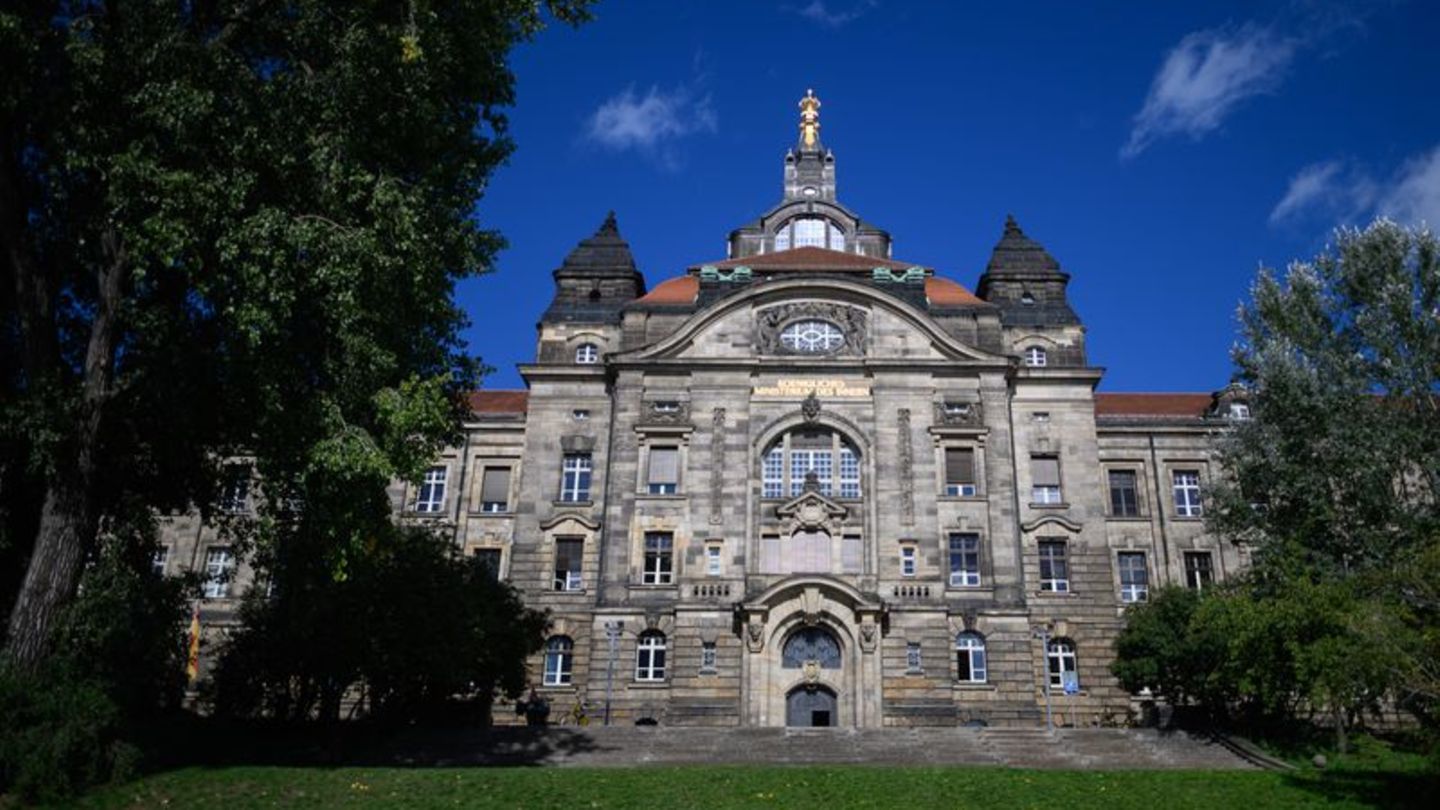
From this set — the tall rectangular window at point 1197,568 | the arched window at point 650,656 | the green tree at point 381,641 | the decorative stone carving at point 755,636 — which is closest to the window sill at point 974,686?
the decorative stone carving at point 755,636

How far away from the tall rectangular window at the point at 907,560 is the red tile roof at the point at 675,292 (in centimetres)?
1170

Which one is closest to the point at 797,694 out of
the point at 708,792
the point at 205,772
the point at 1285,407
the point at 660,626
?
the point at 660,626

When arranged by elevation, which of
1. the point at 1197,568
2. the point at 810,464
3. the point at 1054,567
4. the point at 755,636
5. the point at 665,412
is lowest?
the point at 755,636

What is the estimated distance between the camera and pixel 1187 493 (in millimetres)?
40594

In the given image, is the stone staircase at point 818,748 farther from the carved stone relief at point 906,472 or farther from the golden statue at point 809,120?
the golden statue at point 809,120

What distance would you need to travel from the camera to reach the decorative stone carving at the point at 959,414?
123ft

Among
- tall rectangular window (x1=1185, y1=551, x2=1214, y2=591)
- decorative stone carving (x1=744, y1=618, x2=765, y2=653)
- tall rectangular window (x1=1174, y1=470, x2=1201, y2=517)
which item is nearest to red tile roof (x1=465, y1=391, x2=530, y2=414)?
decorative stone carving (x1=744, y1=618, x2=765, y2=653)

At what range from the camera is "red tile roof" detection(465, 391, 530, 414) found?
143 feet

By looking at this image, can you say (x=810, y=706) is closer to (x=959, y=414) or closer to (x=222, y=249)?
(x=959, y=414)

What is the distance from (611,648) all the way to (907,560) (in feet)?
31.3

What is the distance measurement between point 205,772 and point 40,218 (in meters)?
10.2

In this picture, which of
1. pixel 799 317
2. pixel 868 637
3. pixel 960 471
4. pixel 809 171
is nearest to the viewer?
pixel 868 637

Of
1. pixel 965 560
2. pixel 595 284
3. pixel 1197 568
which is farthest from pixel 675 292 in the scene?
pixel 1197 568

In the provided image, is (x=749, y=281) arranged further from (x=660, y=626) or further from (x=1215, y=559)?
(x=1215, y=559)
